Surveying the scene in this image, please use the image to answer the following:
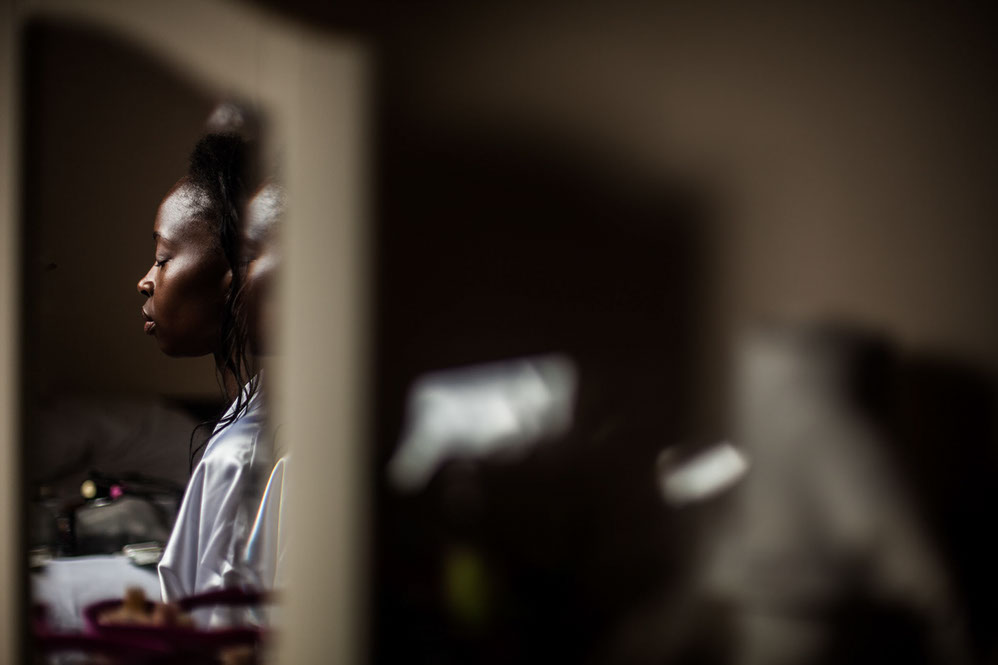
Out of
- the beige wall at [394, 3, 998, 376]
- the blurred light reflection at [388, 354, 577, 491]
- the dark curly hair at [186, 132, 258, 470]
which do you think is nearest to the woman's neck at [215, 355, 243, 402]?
the dark curly hair at [186, 132, 258, 470]

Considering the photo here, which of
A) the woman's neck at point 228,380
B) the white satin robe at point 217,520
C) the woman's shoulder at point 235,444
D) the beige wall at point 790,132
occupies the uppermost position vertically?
the beige wall at point 790,132

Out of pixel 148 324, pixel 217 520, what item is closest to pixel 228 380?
pixel 148 324

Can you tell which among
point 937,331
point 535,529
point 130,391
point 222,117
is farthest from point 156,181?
point 937,331

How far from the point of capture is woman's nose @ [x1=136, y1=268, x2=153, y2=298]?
1013mm

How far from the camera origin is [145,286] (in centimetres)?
101

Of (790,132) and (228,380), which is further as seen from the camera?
(228,380)

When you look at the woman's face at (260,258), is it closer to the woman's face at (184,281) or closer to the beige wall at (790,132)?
the woman's face at (184,281)

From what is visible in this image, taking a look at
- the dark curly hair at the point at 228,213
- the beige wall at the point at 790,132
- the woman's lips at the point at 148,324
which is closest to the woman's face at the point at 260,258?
the dark curly hair at the point at 228,213

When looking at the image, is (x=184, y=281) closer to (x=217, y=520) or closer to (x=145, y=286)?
(x=145, y=286)

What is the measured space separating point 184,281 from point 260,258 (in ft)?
0.52

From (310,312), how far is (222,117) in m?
0.49

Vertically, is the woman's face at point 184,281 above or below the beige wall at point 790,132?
below

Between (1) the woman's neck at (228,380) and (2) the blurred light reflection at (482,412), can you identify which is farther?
(1) the woman's neck at (228,380)

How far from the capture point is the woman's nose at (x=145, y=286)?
101 cm
